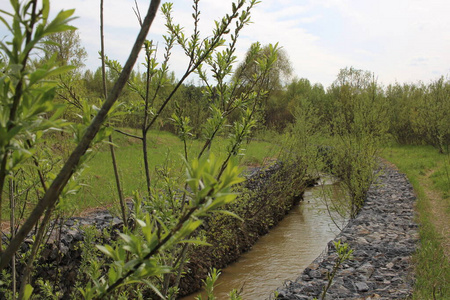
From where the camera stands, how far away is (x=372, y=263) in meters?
5.07

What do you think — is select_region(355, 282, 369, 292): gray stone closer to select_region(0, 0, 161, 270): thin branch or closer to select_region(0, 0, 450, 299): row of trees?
select_region(0, 0, 450, 299): row of trees

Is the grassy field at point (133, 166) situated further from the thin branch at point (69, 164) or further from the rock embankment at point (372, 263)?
the rock embankment at point (372, 263)

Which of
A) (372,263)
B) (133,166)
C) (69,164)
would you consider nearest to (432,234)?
(372,263)

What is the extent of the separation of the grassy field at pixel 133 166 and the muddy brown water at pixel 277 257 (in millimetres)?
2112

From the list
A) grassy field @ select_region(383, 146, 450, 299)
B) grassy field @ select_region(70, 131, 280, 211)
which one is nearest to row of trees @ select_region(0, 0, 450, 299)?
grassy field @ select_region(70, 131, 280, 211)

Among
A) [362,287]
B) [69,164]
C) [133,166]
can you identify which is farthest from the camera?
[133,166]

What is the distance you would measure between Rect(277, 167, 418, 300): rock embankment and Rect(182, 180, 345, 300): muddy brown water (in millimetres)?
1299

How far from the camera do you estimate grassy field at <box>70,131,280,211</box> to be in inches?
164

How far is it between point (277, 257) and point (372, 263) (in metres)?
2.92

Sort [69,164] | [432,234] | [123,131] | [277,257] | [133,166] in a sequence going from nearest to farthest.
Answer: [69,164] → [123,131] → [432,234] → [277,257] → [133,166]

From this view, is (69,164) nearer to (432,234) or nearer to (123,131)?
(123,131)

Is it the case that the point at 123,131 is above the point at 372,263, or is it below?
above

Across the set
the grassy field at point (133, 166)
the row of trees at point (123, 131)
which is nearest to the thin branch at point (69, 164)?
the row of trees at point (123, 131)

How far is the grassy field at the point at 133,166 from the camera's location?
4168 millimetres
